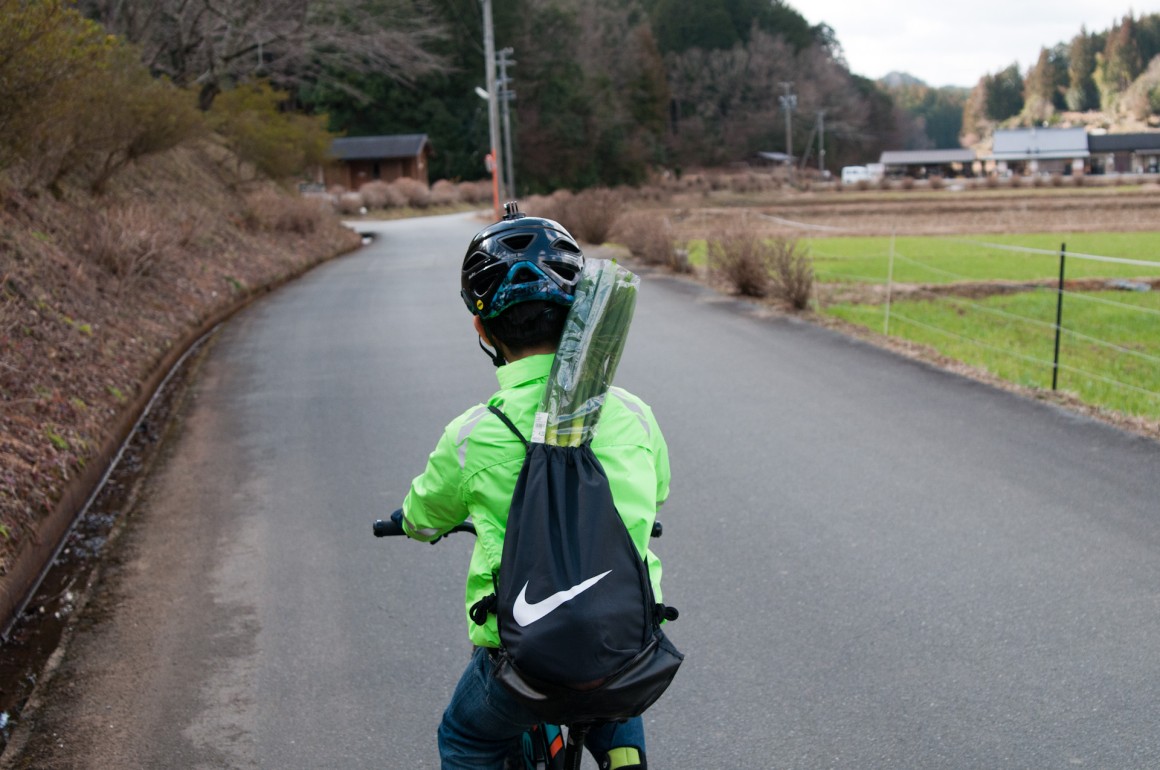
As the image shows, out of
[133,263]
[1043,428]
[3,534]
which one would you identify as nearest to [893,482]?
[1043,428]

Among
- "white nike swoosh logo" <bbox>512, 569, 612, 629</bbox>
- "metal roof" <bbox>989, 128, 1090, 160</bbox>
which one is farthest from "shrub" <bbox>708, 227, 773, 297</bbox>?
"metal roof" <bbox>989, 128, 1090, 160</bbox>

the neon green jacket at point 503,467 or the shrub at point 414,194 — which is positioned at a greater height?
the neon green jacket at point 503,467

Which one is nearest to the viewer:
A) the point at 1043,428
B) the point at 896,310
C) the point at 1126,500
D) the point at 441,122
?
the point at 1126,500

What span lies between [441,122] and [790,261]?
66.7 metres

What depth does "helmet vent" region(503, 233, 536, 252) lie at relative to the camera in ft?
8.33

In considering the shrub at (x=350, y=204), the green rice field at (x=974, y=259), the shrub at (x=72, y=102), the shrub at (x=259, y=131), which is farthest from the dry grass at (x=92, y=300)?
the shrub at (x=350, y=204)

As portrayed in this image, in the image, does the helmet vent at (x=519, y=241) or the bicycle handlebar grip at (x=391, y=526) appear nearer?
the helmet vent at (x=519, y=241)

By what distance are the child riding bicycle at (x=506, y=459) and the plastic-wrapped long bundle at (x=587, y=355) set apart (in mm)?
78

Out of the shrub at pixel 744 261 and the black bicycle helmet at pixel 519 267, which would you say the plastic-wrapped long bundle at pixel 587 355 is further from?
the shrub at pixel 744 261

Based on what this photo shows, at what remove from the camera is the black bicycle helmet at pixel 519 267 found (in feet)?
8.22

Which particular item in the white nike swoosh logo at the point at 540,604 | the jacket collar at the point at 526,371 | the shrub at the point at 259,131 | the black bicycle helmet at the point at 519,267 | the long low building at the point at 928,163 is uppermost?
the shrub at the point at 259,131

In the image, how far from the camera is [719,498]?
703 cm

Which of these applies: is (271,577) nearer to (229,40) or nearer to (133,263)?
(133,263)

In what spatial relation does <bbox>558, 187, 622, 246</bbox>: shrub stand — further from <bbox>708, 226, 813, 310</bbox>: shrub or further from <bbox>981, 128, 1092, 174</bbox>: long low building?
<bbox>981, 128, 1092, 174</bbox>: long low building
